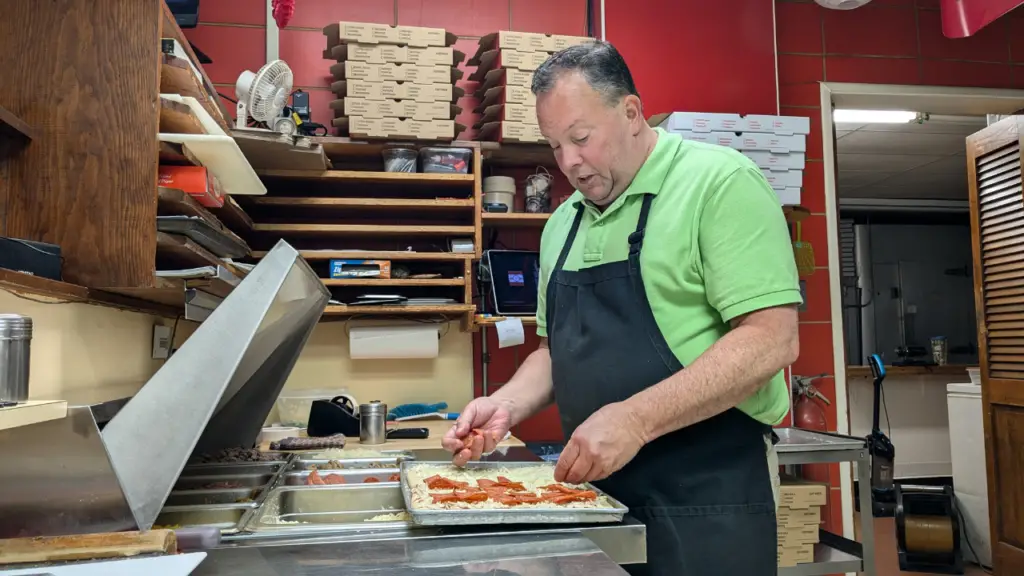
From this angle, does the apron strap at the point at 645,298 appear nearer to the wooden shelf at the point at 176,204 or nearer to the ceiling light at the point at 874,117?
the wooden shelf at the point at 176,204

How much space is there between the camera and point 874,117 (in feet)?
19.1

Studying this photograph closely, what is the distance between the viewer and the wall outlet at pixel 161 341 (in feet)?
8.16

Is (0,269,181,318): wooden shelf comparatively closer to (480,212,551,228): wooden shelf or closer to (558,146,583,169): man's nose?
(558,146,583,169): man's nose

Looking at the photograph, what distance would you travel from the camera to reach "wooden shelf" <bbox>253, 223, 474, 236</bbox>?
3223 millimetres

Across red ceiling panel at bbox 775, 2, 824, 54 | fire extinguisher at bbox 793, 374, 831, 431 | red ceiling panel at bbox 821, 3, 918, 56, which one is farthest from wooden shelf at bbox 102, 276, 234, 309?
red ceiling panel at bbox 821, 3, 918, 56

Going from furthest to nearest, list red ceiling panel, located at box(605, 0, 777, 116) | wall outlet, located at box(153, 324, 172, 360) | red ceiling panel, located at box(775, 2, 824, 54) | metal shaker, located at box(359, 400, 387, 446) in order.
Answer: red ceiling panel, located at box(775, 2, 824, 54) < red ceiling panel, located at box(605, 0, 777, 116) < metal shaker, located at box(359, 400, 387, 446) < wall outlet, located at box(153, 324, 172, 360)

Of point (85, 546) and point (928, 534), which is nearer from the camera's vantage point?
point (85, 546)

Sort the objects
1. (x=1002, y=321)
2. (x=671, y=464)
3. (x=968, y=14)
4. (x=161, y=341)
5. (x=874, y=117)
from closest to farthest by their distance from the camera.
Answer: (x=671, y=464) < (x=161, y=341) < (x=968, y=14) < (x=1002, y=321) < (x=874, y=117)

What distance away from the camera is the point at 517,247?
3.79 meters

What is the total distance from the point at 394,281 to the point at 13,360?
7.21 ft

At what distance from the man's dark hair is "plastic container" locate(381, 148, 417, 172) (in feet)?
6.05

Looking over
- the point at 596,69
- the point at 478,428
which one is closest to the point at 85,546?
the point at 478,428

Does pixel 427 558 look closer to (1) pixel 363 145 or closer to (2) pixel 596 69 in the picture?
(2) pixel 596 69

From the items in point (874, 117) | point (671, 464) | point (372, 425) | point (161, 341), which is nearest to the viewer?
point (671, 464)
